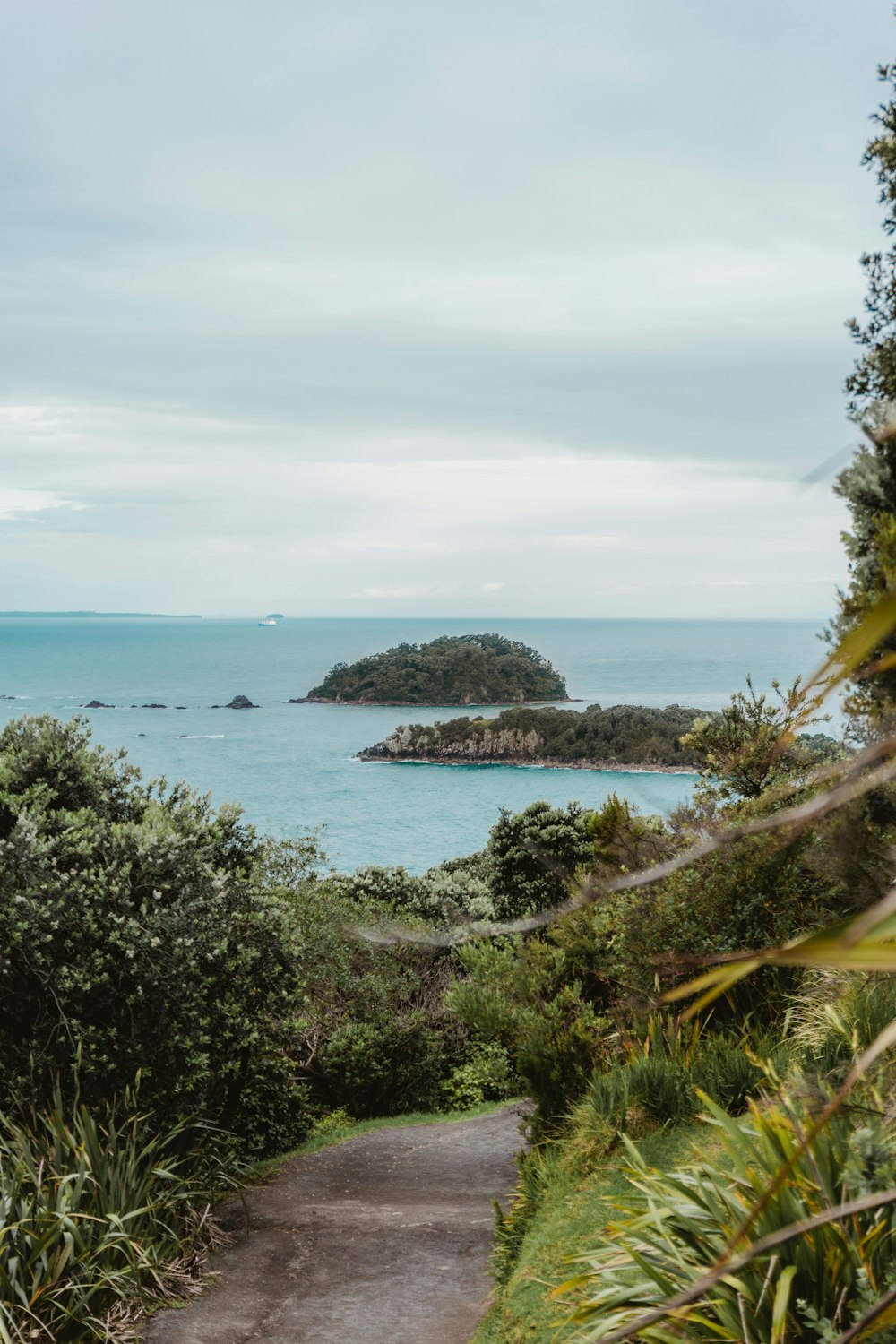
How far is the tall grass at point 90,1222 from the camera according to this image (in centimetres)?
527

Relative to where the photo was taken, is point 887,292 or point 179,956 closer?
point 179,956

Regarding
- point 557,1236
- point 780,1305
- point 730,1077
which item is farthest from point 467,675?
point 780,1305

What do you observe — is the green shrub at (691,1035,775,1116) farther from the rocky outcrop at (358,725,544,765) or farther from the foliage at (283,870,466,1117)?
the rocky outcrop at (358,725,544,765)

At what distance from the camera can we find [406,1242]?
635 cm

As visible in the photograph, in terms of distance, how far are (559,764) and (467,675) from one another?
12.4 metres

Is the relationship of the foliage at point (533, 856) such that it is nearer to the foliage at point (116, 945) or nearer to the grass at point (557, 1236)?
the foliage at point (116, 945)

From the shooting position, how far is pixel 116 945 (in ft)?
23.1

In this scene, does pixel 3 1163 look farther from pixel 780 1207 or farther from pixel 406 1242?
pixel 780 1207

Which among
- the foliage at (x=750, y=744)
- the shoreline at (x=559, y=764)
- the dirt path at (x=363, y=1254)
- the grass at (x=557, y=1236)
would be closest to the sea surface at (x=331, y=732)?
the shoreline at (x=559, y=764)

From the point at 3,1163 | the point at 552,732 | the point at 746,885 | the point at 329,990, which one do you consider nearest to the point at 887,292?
the point at 746,885

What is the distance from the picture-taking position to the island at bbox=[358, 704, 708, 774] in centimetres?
5359

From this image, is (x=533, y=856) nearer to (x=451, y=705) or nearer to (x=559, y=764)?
(x=559, y=764)

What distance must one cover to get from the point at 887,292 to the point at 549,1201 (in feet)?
21.1

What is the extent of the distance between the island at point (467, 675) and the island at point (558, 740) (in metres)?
3.67
